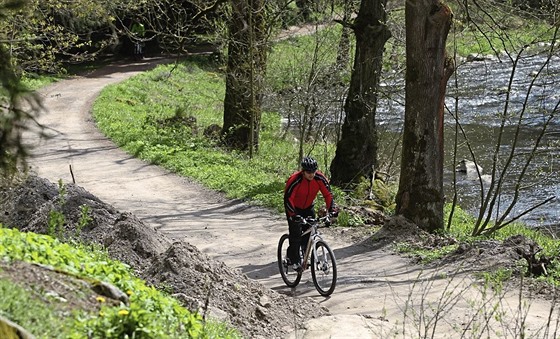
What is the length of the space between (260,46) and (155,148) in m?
3.88

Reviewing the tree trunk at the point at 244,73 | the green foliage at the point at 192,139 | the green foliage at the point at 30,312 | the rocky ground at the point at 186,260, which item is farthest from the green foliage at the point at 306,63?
the green foliage at the point at 30,312

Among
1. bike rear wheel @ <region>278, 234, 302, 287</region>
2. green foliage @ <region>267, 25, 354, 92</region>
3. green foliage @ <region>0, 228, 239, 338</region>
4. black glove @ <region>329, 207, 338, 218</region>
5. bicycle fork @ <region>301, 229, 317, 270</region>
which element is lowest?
bike rear wheel @ <region>278, 234, 302, 287</region>

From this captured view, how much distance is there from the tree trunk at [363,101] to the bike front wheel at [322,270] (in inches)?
306

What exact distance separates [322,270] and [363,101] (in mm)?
7930

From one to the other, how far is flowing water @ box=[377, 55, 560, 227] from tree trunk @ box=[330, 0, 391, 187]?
2.34 ft

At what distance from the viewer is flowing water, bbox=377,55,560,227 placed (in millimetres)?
18034

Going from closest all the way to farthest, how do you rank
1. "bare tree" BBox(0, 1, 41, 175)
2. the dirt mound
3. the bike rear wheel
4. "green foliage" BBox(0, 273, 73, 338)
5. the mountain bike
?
1. "green foliage" BBox(0, 273, 73, 338)
2. "bare tree" BBox(0, 1, 41, 175)
3. the dirt mound
4. the mountain bike
5. the bike rear wheel

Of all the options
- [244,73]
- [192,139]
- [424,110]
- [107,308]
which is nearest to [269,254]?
Result: [424,110]

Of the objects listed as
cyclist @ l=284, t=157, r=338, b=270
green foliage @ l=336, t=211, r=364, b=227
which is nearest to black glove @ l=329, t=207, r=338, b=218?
cyclist @ l=284, t=157, r=338, b=270


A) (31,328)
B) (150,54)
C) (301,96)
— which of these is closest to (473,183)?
(301,96)

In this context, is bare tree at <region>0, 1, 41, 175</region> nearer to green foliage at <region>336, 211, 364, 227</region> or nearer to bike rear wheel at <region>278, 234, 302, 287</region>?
bike rear wheel at <region>278, 234, 302, 287</region>

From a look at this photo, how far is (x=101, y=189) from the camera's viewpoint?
1773 cm

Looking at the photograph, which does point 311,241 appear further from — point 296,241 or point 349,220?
point 349,220

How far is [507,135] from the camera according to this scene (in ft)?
85.4
